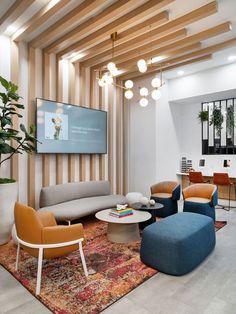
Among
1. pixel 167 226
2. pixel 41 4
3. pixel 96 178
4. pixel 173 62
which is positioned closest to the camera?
pixel 167 226

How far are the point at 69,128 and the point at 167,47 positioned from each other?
2.62m

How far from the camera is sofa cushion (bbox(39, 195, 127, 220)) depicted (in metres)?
3.86

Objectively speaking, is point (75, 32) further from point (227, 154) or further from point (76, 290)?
point (227, 154)

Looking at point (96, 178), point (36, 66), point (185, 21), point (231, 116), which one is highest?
point (185, 21)

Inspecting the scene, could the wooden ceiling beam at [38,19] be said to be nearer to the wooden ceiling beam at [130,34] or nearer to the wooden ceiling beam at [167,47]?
the wooden ceiling beam at [130,34]

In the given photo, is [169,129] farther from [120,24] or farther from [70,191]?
[120,24]

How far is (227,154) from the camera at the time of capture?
6.35m

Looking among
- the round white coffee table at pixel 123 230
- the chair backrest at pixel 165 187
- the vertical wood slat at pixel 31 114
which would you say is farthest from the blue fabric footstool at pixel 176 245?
the vertical wood slat at pixel 31 114

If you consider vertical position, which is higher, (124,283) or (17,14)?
(17,14)

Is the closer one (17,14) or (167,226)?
(167,226)

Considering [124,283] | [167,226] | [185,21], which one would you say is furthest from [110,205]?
[185,21]

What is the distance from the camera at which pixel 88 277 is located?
2502 millimetres

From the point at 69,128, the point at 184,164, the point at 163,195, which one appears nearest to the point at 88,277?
the point at 163,195

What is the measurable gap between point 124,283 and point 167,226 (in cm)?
89
